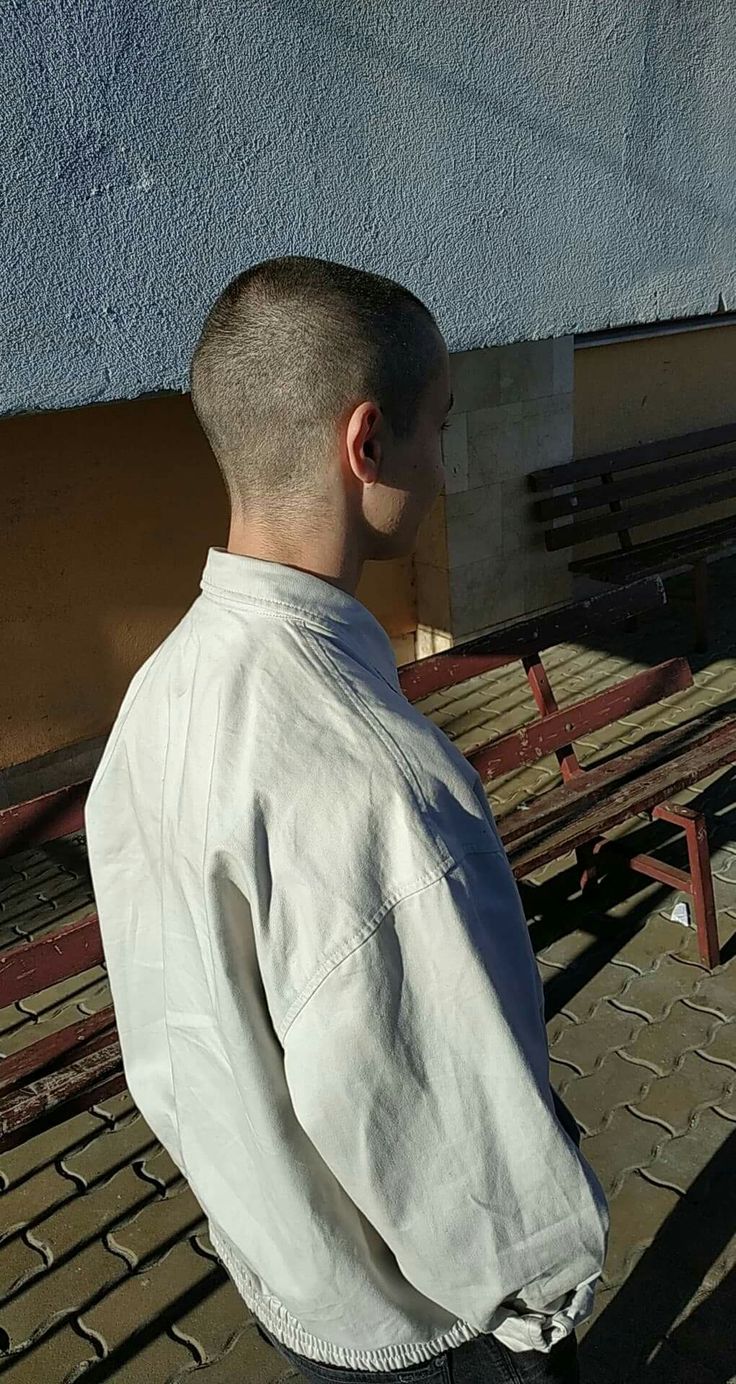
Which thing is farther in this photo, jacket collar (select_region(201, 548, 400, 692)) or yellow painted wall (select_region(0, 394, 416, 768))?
yellow painted wall (select_region(0, 394, 416, 768))

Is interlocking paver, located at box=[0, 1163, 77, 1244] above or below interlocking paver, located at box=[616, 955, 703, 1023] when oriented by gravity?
below

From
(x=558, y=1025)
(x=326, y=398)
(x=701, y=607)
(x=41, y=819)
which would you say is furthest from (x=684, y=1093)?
(x=701, y=607)

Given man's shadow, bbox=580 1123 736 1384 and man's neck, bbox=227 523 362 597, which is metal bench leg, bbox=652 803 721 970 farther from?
man's neck, bbox=227 523 362 597

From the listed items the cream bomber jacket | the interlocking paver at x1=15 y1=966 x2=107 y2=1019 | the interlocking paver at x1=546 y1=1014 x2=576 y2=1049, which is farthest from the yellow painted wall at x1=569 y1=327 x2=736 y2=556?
the cream bomber jacket

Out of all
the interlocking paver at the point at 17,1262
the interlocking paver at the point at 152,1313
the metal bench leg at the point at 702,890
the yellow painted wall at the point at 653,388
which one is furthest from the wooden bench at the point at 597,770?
the yellow painted wall at the point at 653,388

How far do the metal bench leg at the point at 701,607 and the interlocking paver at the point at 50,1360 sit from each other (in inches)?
189

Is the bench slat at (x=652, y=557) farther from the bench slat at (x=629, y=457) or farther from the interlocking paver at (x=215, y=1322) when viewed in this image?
the interlocking paver at (x=215, y=1322)

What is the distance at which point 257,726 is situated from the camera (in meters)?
0.98

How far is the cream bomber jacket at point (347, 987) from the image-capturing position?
957 mm

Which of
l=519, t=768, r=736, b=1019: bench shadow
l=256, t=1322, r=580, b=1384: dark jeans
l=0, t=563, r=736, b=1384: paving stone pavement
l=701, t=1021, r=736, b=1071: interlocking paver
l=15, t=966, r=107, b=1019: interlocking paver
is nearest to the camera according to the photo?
l=256, t=1322, r=580, b=1384: dark jeans

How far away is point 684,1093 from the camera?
2.99 metres

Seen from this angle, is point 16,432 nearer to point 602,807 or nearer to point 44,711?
point 44,711

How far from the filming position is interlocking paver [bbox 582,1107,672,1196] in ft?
9.02

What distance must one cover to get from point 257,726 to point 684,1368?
1.95 metres
